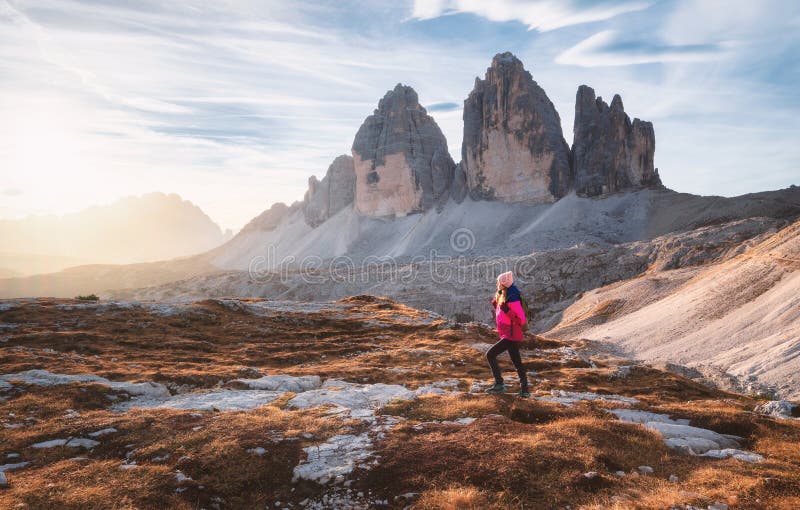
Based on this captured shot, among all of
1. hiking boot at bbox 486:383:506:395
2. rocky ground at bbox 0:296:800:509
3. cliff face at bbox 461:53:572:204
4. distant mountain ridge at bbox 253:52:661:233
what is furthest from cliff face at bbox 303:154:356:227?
hiking boot at bbox 486:383:506:395

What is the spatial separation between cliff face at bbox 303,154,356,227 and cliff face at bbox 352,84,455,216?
16.5 meters

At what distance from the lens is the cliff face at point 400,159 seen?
A: 138625 mm

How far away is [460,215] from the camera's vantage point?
126 meters

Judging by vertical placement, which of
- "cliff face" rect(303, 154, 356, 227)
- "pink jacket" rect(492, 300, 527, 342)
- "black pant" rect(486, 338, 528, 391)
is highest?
"cliff face" rect(303, 154, 356, 227)

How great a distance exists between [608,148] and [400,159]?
60.2 m

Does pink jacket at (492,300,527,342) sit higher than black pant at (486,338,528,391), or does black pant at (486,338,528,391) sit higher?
pink jacket at (492,300,527,342)

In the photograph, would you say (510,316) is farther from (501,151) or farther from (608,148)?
(501,151)

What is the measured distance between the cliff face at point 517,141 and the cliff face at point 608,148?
5.16 m

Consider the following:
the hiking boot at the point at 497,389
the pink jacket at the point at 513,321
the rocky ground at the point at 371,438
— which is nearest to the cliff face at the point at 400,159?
the rocky ground at the point at 371,438

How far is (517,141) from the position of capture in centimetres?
11925

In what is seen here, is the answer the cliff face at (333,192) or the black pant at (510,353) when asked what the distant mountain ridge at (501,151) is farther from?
the black pant at (510,353)

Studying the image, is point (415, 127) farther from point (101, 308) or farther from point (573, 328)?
point (101, 308)

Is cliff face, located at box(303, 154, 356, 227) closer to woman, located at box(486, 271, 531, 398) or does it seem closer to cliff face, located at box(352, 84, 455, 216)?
cliff face, located at box(352, 84, 455, 216)

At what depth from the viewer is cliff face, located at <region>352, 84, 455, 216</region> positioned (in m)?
139
